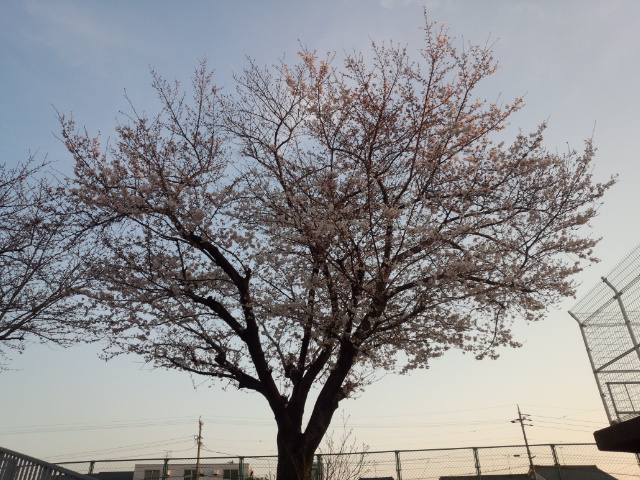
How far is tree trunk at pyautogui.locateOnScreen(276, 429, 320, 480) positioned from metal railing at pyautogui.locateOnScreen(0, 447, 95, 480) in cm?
318

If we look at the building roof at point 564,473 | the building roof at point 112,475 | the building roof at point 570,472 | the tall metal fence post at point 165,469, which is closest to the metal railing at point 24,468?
the tall metal fence post at point 165,469

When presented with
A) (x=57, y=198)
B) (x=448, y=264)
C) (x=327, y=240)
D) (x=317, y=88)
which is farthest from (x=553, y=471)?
(x=57, y=198)

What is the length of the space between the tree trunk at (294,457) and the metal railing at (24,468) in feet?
10.4

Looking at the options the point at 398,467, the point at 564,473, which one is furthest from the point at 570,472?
the point at 398,467

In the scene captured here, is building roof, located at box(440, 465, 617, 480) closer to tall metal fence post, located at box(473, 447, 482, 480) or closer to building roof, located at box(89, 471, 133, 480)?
tall metal fence post, located at box(473, 447, 482, 480)

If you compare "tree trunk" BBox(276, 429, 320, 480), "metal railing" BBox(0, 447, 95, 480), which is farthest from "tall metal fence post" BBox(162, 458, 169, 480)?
"metal railing" BBox(0, 447, 95, 480)

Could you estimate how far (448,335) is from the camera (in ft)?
30.7

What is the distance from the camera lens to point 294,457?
26.5ft

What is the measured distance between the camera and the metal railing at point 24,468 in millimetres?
5758

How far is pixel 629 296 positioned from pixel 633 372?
75 cm

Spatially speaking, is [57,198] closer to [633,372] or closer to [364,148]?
[364,148]

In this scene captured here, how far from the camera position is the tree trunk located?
7.95m

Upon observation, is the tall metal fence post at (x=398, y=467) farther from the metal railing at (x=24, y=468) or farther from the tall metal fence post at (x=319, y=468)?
the metal railing at (x=24, y=468)

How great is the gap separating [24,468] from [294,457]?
3820 millimetres
